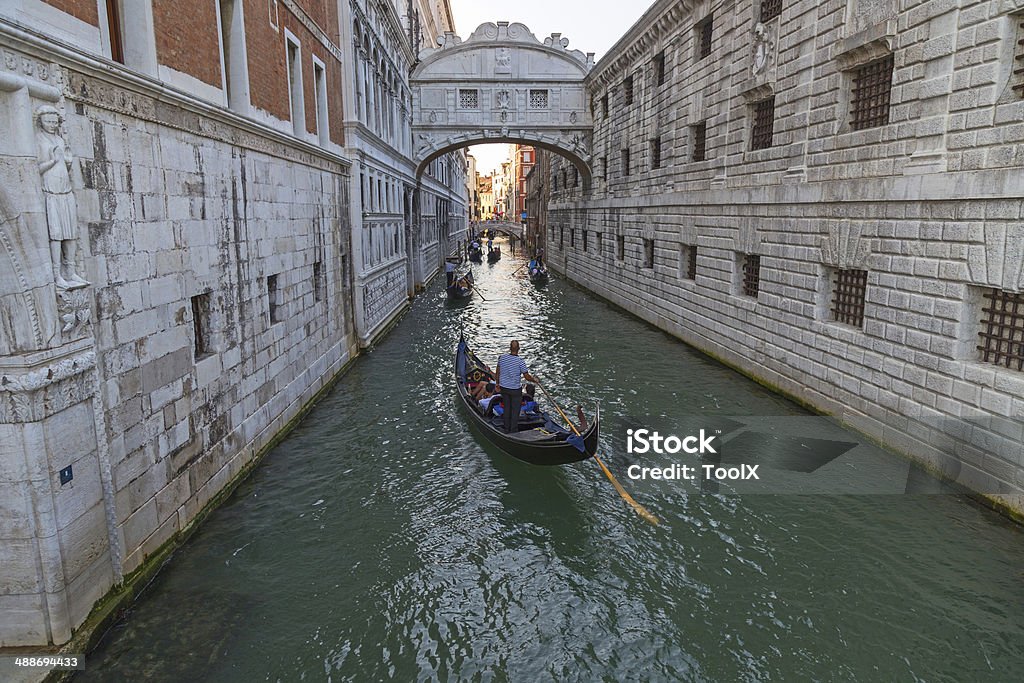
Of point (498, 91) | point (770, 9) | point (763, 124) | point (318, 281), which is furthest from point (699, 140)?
point (498, 91)

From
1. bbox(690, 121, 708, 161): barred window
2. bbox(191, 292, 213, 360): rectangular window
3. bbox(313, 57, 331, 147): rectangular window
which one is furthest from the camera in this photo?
bbox(690, 121, 708, 161): barred window

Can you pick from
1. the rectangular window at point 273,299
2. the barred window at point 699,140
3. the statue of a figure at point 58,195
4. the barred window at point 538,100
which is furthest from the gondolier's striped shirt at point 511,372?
the barred window at point 538,100

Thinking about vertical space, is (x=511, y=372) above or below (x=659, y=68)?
below

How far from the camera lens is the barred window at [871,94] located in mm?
9859

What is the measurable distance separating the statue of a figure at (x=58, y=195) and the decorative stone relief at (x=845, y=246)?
33.8ft

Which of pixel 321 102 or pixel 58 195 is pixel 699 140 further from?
pixel 58 195

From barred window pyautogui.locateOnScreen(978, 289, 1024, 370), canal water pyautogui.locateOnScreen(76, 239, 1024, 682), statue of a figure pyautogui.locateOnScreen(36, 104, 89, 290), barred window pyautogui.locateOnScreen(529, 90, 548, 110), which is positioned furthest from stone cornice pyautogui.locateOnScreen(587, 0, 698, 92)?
statue of a figure pyautogui.locateOnScreen(36, 104, 89, 290)

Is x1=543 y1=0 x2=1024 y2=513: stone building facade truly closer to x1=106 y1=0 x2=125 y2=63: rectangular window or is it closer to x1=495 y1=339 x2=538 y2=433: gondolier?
x1=495 y1=339 x2=538 y2=433: gondolier

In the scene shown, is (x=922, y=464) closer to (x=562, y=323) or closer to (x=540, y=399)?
(x=540, y=399)

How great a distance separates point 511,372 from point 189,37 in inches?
229

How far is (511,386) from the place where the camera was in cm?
942

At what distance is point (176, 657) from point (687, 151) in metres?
16.7

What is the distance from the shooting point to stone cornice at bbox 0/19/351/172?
15.4 feet

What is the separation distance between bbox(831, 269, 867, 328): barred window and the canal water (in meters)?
2.23
